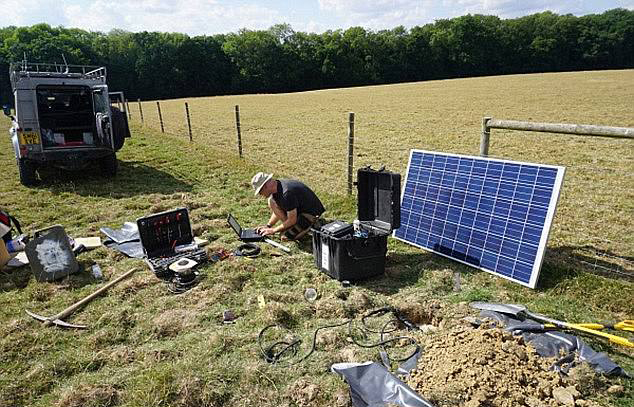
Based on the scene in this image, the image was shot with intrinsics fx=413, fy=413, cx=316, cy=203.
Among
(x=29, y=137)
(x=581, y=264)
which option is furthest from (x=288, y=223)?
(x=29, y=137)

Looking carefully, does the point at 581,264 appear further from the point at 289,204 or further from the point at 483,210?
the point at 289,204

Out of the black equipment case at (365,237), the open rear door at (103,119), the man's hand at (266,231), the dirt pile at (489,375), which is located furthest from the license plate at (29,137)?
the dirt pile at (489,375)

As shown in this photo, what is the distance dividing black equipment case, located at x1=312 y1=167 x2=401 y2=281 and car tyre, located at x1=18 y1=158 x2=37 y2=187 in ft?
24.9

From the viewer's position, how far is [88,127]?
10.5 metres

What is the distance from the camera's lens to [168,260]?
197 inches

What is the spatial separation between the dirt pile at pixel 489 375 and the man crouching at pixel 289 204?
109 inches

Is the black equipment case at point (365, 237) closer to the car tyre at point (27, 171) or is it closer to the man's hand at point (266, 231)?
the man's hand at point (266, 231)

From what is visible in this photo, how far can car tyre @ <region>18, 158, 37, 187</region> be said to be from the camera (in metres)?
8.95

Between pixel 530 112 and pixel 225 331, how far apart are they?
22413 millimetres

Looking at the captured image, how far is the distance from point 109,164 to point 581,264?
9.42 m

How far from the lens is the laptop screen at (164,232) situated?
5.14 metres

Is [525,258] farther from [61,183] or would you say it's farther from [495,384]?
[61,183]

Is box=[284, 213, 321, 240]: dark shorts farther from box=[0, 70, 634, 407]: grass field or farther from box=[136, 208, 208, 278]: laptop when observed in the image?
box=[136, 208, 208, 278]: laptop

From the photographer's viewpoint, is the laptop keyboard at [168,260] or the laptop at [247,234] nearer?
the laptop keyboard at [168,260]
